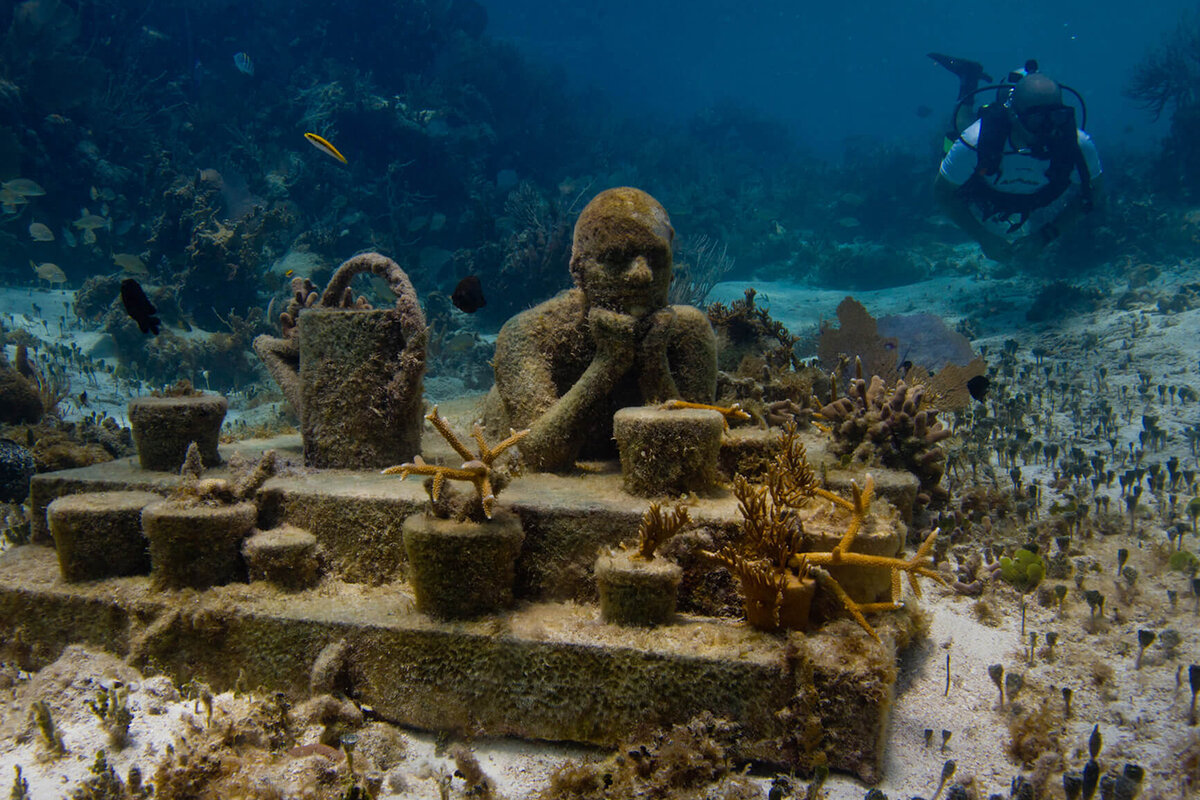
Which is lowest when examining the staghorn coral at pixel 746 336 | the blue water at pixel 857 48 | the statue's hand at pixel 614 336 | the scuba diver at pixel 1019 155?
the statue's hand at pixel 614 336

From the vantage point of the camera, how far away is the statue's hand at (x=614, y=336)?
3.56m

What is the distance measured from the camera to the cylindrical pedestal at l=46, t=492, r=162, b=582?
11.3 feet

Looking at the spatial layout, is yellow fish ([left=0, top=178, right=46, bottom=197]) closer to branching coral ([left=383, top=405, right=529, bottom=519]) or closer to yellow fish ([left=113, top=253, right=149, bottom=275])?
yellow fish ([left=113, top=253, right=149, bottom=275])

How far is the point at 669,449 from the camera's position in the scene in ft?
10.6

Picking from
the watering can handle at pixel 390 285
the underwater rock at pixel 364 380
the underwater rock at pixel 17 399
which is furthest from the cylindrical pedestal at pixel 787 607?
the underwater rock at pixel 17 399

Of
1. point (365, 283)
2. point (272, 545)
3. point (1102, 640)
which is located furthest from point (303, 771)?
point (365, 283)

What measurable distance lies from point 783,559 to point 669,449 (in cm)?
79

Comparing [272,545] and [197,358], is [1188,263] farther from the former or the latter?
[197,358]

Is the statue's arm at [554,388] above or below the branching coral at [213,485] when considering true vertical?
above

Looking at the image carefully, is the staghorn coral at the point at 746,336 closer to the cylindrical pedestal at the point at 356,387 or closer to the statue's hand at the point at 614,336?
the statue's hand at the point at 614,336

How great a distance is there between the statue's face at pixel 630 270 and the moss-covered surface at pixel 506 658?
1731 millimetres

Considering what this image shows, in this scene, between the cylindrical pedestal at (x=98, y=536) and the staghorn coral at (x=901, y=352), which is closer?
the cylindrical pedestal at (x=98, y=536)

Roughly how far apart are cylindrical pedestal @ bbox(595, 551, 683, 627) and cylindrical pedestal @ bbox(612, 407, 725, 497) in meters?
0.50

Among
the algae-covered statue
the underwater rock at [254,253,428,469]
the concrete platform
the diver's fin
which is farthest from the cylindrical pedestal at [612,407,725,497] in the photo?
the diver's fin
